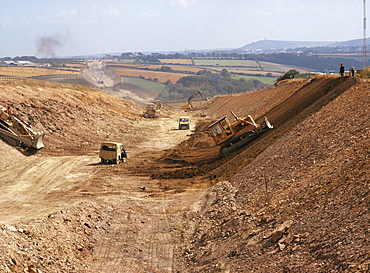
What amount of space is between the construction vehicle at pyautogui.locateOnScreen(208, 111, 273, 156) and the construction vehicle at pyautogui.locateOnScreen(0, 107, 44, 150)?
15183 millimetres

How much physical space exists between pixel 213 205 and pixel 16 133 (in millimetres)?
23507

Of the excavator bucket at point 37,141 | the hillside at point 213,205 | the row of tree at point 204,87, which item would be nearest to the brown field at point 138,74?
the row of tree at point 204,87

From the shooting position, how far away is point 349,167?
15578 millimetres

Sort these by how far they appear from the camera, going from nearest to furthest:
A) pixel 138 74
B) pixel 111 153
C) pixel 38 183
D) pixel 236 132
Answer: pixel 38 183 → pixel 236 132 → pixel 111 153 → pixel 138 74

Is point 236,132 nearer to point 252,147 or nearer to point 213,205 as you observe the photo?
point 252,147

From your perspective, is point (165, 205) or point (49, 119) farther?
point (49, 119)

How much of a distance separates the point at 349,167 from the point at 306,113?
1305 cm

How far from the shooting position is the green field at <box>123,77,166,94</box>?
136750 mm

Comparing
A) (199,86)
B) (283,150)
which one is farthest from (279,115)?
(199,86)

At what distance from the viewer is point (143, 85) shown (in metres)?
147

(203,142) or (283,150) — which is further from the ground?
(283,150)

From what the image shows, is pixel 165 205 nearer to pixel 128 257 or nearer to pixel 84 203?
pixel 84 203

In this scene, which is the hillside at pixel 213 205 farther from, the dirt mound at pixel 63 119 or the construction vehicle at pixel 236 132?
the dirt mound at pixel 63 119

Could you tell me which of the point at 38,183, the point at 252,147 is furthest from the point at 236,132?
the point at 38,183
